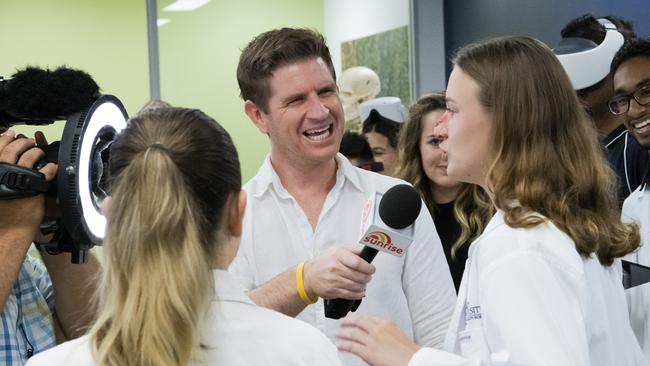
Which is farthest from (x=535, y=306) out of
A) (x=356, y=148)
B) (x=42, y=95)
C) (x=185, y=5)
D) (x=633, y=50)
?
(x=185, y=5)

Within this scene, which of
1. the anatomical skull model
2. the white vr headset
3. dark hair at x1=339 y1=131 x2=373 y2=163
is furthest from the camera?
the anatomical skull model

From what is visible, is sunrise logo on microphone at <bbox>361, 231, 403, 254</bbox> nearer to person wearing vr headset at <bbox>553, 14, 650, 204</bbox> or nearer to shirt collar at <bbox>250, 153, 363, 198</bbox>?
shirt collar at <bbox>250, 153, 363, 198</bbox>

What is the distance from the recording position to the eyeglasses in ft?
9.18

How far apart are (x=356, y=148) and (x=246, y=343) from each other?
108 inches

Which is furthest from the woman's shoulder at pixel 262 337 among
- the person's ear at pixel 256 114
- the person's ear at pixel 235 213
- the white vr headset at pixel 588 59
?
the white vr headset at pixel 588 59

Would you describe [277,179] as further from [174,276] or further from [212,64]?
[212,64]

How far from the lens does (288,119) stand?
211cm

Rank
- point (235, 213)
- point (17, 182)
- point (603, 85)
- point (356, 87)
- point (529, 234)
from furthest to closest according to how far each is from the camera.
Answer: point (356, 87), point (603, 85), point (17, 182), point (529, 234), point (235, 213)

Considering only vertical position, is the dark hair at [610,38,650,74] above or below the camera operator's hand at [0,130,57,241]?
above

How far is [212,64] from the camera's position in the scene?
579cm

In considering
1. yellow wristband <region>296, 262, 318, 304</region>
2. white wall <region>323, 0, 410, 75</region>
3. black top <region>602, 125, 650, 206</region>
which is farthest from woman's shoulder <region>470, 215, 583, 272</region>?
white wall <region>323, 0, 410, 75</region>

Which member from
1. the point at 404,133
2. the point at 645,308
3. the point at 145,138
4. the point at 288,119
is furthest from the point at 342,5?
the point at 145,138

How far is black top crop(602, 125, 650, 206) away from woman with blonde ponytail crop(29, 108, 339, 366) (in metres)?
2.06

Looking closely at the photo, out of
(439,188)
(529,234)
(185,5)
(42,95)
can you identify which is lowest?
(439,188)
